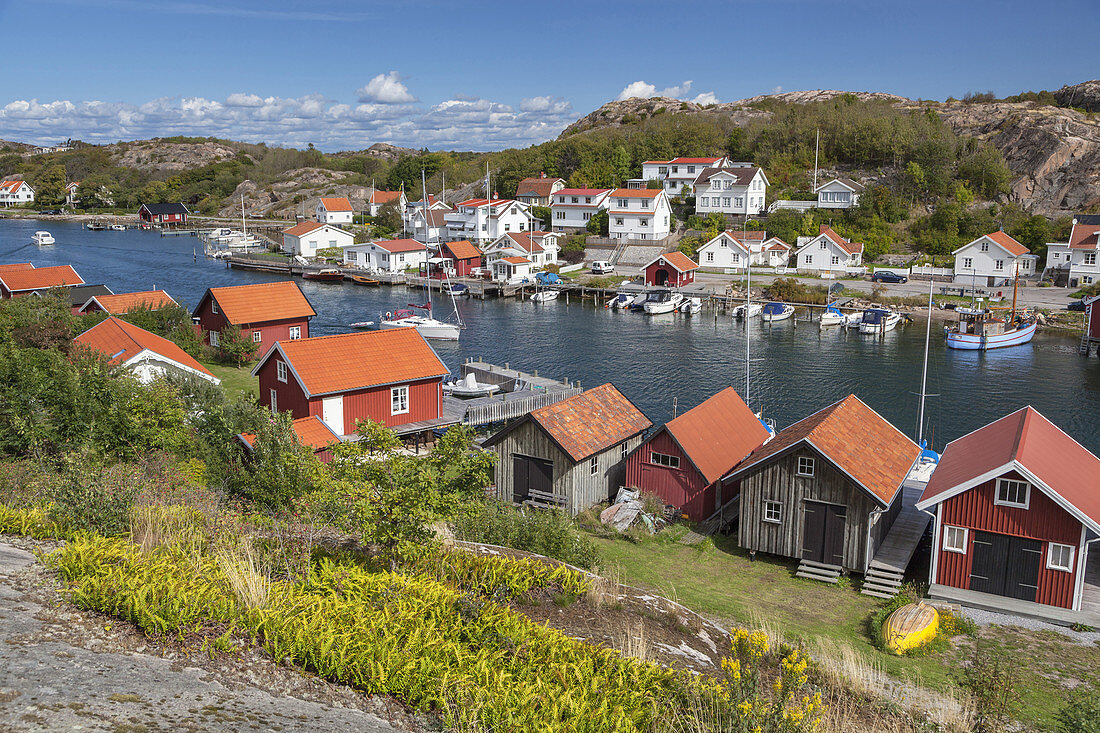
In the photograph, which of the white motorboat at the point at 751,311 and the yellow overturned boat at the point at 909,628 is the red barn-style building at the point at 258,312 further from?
the white motorboat at the point at 751,311

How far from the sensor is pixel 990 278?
73375mm

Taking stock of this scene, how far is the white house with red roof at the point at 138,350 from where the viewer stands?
110ft

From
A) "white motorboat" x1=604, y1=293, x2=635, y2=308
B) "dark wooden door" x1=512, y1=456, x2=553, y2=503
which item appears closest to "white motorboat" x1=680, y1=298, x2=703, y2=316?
"white motorboat" x1=604, y1=293, x2=635, y2=308

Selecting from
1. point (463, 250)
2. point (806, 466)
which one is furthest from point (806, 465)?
point (463, 250)

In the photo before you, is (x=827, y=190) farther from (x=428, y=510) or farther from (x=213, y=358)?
(x=428, y=510)

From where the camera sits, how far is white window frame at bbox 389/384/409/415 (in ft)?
109

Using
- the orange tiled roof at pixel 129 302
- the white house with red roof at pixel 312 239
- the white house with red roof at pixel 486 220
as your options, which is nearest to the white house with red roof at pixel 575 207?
the white house with red roof at pixel 486 220

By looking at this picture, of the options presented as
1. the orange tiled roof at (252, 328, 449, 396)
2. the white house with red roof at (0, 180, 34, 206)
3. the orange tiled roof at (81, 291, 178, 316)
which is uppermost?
the white house with red roof at (0, 180, 34, 206)

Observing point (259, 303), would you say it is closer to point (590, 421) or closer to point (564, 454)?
point (590, 421)

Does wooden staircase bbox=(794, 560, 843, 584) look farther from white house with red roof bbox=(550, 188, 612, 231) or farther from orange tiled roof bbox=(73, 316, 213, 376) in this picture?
white house with red roof bbox=(550, 188, 612, 231)

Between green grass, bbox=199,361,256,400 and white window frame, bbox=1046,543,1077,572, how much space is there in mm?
30981

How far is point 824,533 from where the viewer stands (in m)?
22.0

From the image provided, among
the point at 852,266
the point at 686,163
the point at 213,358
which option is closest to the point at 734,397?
the point at 213,358

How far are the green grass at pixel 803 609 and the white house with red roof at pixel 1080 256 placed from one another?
63852 millimetres
